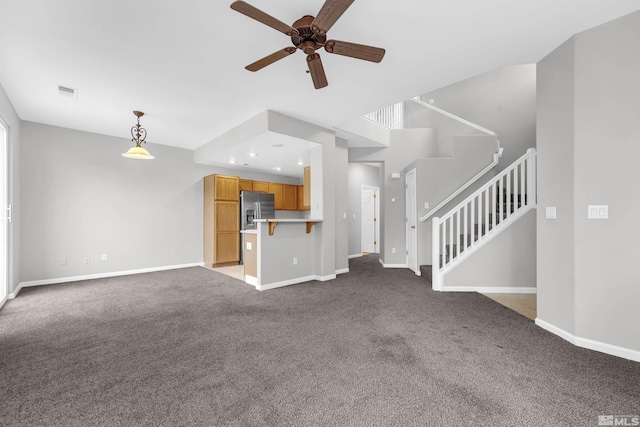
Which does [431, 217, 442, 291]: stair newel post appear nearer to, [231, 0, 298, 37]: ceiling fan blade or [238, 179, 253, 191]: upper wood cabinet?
[231, 0, 298, 37]: ceiling fan blade

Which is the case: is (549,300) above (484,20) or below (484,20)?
below

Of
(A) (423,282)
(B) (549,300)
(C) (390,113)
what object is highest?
(C) (390,113)

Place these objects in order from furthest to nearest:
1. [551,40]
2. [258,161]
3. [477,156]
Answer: [258,161] → [477,156] → [551,40]

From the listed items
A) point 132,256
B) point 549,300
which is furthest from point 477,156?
point 132,256

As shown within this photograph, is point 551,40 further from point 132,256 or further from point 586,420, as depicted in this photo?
point 132,256

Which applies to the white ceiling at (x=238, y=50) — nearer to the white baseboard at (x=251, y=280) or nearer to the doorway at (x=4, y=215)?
the doorway at (x=4, y=215)

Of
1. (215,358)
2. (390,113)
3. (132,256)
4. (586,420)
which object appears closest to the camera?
(586,420)

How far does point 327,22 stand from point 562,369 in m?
2.93

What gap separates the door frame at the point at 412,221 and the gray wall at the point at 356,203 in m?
2.05

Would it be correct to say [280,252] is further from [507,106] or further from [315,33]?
[507,106]

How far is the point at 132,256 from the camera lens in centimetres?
550

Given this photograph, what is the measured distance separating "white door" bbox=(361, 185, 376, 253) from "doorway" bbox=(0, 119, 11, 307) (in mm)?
7138

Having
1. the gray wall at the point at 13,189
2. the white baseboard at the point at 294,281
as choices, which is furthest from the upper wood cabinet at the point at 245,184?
the gray wall at the point at 13,189

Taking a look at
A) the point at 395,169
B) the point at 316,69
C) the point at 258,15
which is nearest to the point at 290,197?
the point at 395,169
